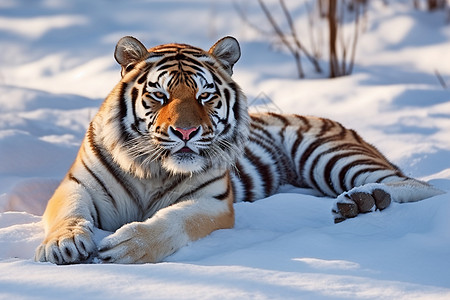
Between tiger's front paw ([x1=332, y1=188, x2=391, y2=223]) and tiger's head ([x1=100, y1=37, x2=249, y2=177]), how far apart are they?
0.40 m

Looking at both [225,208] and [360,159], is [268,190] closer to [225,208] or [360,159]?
[360,159]

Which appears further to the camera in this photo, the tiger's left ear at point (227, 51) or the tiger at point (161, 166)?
the tiger's left ear at point (227, 51)

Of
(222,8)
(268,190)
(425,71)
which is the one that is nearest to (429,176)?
(268,190)

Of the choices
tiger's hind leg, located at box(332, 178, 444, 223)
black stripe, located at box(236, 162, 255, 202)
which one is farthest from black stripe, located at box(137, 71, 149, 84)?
black stripe, located at box(236, 162, 255, 202)

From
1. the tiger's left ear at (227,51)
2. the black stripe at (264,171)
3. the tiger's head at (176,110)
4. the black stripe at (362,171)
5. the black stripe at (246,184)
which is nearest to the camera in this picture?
the tiger's head at (176,110)

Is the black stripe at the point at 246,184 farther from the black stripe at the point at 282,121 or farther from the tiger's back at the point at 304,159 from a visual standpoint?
the black stripe at the point at 282,121

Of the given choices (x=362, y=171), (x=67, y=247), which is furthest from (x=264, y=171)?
(x=67, y=247)

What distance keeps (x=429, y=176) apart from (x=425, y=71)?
2.80 meters

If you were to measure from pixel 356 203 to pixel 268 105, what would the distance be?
2.65 metres

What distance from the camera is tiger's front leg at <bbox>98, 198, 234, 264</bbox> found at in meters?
2.07

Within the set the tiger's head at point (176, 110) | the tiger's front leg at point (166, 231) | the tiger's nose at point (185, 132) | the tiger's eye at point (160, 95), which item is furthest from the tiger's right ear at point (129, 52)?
the tiger's front leg at point (166, 231)

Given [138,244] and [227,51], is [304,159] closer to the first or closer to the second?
[227,51]

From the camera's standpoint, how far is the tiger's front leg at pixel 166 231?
2.07 m

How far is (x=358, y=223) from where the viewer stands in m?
2.37
